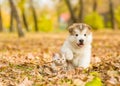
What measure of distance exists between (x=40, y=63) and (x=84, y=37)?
1740 mm

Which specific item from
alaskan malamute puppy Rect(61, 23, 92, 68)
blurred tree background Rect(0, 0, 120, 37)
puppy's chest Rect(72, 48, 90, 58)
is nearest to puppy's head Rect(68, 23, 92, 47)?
alaskan malamute puppy Rect(61, 23, 92, 68)

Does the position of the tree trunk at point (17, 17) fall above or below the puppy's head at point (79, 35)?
above

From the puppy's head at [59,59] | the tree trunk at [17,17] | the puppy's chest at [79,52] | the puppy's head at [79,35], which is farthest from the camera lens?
the tree trunk at [17,17]

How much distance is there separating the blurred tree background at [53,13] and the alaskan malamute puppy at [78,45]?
50.5 feet

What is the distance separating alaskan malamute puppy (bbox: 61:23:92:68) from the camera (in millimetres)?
7551

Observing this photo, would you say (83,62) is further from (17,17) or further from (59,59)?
(17,17)

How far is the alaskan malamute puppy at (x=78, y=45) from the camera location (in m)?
7.55

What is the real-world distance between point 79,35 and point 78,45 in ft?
0.61

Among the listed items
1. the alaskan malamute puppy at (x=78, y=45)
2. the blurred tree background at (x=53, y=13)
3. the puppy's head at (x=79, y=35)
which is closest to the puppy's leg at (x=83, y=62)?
the alaskan malamute puppy at (x=78, y=45)

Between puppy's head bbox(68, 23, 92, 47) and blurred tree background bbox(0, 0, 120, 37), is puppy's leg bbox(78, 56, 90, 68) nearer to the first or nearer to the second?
puppy's head bbox(68, 23, 92, 47)

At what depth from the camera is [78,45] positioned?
761 cm

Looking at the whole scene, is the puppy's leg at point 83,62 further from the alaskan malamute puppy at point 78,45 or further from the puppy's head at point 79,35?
the puppy's head at point 79,35

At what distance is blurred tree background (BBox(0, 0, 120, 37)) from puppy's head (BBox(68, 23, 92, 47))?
1556 centimetres

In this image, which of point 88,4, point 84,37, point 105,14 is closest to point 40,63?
point 84,37
